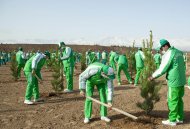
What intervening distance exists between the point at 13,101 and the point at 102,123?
4584mm

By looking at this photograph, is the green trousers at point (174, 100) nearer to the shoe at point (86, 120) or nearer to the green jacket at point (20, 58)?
the shoe at point (86, 120)

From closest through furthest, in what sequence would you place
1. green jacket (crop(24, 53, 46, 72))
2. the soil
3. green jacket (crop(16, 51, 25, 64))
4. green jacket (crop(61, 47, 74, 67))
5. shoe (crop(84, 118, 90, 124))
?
the soil
shoe (crop(84, 118, 90, 124))
green jacket (crop(24, 53, 46, 72))
green jacket (crop(61, 47, 74, 67))
green jacket (crop(16, 51, 25, 64))

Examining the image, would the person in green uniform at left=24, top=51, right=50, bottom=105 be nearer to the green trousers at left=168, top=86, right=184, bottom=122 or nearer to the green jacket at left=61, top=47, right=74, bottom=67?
the green jacket at left=61, top=47, right=74, bottom=67

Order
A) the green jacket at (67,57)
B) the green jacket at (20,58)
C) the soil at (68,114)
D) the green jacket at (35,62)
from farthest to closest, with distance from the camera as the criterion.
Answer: the green jacket at (20,58), the green jacket at (67,57), the green jacket at (35,62), the soil at (68,114)

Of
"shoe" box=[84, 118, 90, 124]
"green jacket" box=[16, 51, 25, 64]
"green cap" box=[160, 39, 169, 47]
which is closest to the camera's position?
"green cap" box=[160, 39, 169, 47]

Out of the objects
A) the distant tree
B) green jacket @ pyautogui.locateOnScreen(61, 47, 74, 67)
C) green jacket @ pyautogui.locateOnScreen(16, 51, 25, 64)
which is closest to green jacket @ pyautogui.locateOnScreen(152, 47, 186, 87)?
the distant tree

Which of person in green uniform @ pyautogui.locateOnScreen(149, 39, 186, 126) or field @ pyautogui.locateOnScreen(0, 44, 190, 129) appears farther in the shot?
field @ pyautogui.locateOnScreen(0, 44, 190, 129)

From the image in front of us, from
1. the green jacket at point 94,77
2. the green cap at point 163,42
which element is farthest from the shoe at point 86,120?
the green cap at point 163,42

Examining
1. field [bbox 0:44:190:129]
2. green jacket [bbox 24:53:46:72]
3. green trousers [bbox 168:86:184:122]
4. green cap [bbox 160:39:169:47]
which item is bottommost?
field [bbox 0:44:190:129]

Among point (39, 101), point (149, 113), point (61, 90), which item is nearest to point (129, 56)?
point (61, 90)

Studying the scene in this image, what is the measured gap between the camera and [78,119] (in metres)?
8.00

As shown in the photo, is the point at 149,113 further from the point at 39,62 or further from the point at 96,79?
the point at 39,62

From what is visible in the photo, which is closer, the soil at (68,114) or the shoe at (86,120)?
the soil at (68,114)

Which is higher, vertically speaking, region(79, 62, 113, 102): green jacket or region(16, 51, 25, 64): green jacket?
region(16, 51, 25, 64): green jacket
